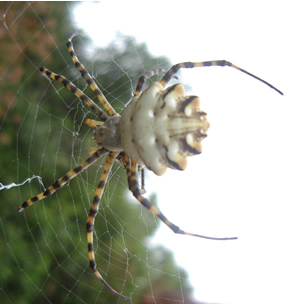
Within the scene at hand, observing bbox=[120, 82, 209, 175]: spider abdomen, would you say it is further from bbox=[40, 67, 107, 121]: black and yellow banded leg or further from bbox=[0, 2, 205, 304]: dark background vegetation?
bbox=[0, 2, 205, 304]: dark background vegetation

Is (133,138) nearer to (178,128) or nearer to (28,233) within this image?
(178,128)

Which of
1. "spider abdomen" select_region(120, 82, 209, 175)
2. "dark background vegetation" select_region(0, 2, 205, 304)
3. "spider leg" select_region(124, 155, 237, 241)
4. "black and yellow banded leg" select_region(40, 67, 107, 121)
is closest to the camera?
"spider abdomen" select_region(120, 82, 209, 175)

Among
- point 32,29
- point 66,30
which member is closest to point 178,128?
point 66,30

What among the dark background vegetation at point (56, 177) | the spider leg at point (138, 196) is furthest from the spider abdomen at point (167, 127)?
the dark background vegetation at point (56, 177)

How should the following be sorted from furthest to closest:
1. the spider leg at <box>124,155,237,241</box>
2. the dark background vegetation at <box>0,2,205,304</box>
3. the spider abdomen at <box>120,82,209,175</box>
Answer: the dark background vegetation at <box>0,2,205,304</box> < the spider leg at <box>124,155,237,241</box> < the spider abdomen at <box>120,82,209,175</box>

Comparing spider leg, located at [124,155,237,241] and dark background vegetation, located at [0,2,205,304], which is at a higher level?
dark background vegetation, located at [0,2,205,304]

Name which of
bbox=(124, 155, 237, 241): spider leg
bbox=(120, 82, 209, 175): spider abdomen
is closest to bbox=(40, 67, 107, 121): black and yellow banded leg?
bbox=(124, 155, 237, 241): spider leg
